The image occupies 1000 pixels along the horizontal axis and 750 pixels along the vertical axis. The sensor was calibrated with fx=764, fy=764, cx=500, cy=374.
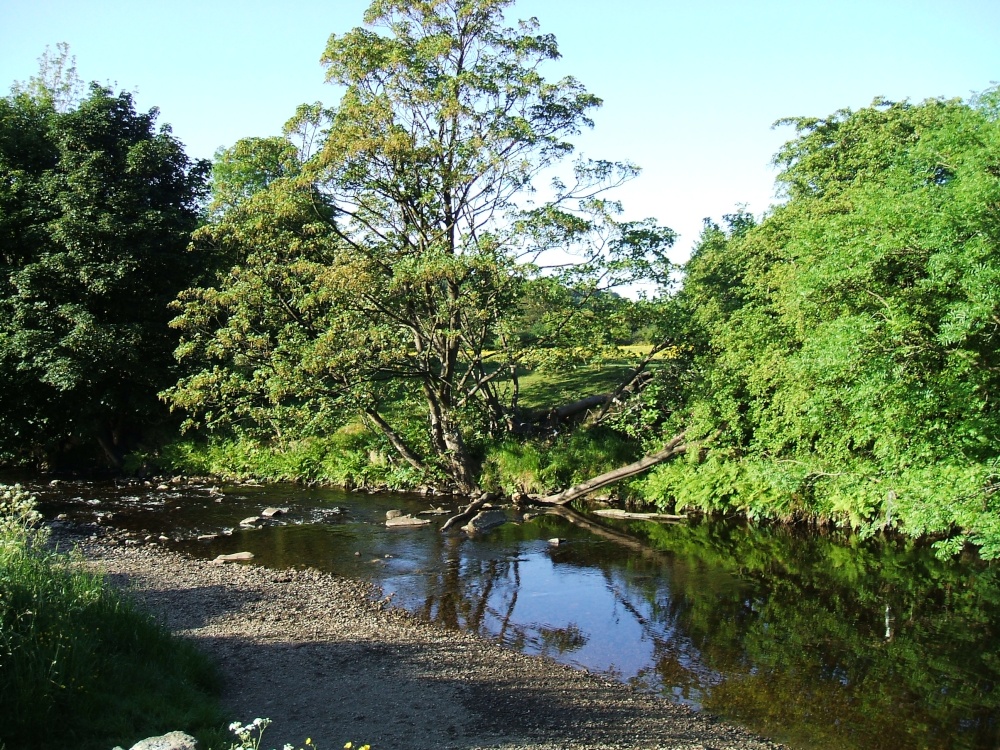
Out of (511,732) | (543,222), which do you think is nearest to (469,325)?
→ (543,222)

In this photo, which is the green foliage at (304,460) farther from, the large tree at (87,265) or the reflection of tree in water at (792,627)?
the reflection of tree in water at (792,627)

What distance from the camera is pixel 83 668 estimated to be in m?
8.64

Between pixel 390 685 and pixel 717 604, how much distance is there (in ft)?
23.6

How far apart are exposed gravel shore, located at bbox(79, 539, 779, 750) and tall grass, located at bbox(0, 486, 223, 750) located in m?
0.82

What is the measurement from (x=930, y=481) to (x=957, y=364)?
216 centimetres

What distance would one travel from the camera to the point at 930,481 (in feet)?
44.9

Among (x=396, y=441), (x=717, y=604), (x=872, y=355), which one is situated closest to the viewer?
(x=872, y=355)

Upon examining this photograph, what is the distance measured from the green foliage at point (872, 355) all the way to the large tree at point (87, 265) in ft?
68.8

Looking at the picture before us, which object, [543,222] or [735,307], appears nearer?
[543,222]

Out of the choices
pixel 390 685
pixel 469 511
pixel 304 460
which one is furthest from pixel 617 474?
pixel 390 685

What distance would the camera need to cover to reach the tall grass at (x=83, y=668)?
309 inches

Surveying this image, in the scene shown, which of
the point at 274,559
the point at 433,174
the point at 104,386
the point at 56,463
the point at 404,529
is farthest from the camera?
the point at 56,463

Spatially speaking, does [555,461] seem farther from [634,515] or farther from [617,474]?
[634,515]

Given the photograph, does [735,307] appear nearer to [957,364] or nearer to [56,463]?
[957,364]
